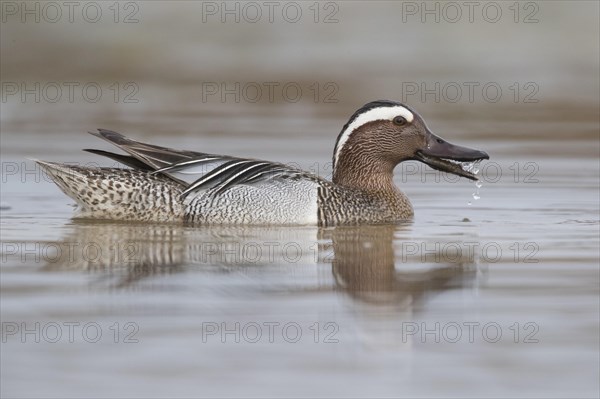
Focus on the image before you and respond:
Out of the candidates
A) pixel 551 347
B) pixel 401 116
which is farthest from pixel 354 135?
pixel 551 347

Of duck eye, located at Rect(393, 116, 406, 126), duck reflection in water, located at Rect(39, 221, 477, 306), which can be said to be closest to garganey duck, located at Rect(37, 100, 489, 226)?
duck eye, located at Rect(393, 116, 406, 126)

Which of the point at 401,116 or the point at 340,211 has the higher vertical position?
the point at 401,116

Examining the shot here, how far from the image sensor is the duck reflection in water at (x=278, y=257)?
8008 millimetres

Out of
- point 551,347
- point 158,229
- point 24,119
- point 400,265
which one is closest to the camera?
point 551,347

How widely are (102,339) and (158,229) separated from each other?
10.9 feet

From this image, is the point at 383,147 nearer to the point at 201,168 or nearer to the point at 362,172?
the point at 362,172

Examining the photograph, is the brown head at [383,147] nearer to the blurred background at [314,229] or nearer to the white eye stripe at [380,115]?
the white eye stripe at [380,115]

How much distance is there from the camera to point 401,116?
1085cm

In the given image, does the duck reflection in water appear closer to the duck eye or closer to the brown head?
the brown head

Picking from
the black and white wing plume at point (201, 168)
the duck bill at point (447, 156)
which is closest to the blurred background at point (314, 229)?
the duck bill at point (447, 156)

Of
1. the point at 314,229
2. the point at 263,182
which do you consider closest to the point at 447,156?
the point at 314,229

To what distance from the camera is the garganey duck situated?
1034 centimetres

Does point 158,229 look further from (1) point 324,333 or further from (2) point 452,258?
(1) point 324,333

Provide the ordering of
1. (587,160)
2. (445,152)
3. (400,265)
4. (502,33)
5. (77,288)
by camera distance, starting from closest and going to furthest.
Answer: (77,288) < (400,265) < (445,152) < (587,160) < (502,33)
